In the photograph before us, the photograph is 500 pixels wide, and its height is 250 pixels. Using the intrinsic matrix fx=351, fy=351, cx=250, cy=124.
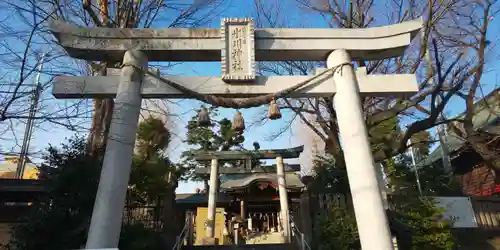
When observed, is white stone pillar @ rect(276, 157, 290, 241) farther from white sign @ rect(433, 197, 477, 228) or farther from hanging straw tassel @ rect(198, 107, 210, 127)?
hanging straw tassel @ rect(198, 107, 210, 127)

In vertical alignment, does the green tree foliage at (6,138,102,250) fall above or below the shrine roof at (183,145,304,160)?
below

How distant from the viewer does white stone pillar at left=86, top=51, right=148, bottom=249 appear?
5.61 m

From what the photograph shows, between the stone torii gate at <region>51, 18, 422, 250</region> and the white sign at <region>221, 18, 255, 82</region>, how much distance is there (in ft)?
0.06

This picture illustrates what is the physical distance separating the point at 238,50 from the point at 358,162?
313cm

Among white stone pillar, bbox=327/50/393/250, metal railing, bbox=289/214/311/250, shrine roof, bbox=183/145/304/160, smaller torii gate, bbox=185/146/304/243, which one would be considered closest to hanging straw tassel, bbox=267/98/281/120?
white stone pillar, bbox=327/50/393/250

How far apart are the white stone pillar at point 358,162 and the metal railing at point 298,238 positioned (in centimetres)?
296

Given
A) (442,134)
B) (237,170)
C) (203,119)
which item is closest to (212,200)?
(237,170)

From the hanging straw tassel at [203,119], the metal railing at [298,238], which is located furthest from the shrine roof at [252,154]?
the hanging straw tassel at [203,119]

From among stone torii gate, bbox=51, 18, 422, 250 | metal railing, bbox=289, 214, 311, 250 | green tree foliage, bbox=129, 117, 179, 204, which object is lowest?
metal railing, bbox=289, 214, 311, 250

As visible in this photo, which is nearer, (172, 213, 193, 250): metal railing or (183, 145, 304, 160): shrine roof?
(172, 213, 193, 250): metal railing

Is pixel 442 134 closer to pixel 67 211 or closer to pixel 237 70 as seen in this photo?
pixel 237 70

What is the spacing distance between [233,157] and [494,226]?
958 centimetres

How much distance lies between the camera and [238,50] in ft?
22.9

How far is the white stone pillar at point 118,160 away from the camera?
5613 millimetres
